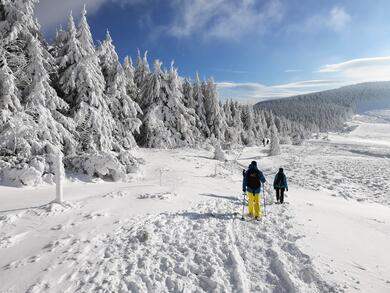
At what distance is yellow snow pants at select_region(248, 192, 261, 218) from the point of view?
30.4 ft

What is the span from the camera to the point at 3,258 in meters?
5.73

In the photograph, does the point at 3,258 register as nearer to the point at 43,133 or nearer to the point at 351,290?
the point at 351,290

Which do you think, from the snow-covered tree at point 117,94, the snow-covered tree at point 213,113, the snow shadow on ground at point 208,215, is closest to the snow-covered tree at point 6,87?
the snow shadow on ground at point 208,215

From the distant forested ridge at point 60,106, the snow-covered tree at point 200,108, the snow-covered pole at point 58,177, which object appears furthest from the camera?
the snow-covered tree at point 200,108

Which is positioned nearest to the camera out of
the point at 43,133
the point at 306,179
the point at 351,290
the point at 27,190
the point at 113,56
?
the point at 351,290

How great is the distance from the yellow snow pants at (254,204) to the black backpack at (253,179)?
271 mm

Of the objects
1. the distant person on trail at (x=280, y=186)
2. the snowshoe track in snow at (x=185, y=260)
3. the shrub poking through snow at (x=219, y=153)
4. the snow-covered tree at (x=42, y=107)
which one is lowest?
the snowshoe track in snow at (x=185, y=260)

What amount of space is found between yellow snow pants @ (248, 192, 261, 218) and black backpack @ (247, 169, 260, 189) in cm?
27

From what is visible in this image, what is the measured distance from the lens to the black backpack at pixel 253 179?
31.4ft

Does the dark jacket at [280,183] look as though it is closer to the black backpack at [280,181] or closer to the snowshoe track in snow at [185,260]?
the black backpack at [280,181]

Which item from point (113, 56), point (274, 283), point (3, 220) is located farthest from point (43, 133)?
point (113, 56)

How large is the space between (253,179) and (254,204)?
81 cm

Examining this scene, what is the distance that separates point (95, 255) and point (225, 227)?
11.7 feet

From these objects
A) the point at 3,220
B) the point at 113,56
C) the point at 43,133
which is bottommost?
the point at 3,220
